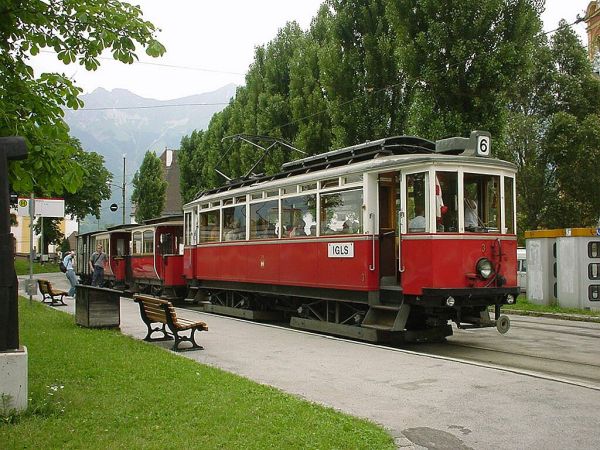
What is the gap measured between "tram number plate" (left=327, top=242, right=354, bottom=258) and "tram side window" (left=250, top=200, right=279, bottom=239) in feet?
7.34

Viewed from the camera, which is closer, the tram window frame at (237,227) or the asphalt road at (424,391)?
the asphalt road at (424,391)

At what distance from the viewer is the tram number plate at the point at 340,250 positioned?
12.2 metres

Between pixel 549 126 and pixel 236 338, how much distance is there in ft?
75.1

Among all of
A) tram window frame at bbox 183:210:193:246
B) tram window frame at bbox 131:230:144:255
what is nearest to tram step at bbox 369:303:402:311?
tram window frame at bbox 183:210:193:246

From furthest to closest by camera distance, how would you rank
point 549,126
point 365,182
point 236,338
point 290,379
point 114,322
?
point 549,126, point 114,322, point 236,338, point 365,182, point 290,379

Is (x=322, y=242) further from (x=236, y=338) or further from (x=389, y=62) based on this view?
(x=389, y=62)

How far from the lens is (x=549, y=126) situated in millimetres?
30297

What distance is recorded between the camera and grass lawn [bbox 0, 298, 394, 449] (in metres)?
5.49

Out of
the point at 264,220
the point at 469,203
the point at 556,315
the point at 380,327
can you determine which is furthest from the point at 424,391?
the point at 556,315

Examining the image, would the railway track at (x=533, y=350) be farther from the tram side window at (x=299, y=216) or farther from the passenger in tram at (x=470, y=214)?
the tram side window at (x=299, y=216)

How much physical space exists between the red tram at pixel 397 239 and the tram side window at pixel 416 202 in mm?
17

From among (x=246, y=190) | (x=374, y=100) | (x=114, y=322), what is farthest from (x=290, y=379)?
(x=374, y=100)

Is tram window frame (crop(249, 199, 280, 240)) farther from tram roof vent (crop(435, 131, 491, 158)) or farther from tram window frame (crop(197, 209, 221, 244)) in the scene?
tram roof vent (crop(435, 131, 491, 158))

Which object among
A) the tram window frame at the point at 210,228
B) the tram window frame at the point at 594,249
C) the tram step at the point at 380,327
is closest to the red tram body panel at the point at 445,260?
the tram step at the point at 380,327
